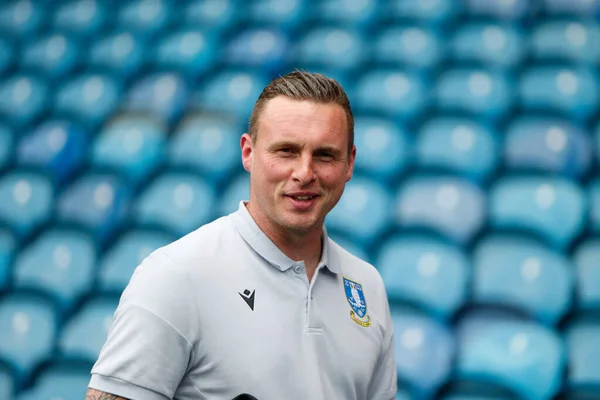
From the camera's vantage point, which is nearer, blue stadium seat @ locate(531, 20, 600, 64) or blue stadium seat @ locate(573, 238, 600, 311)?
blue stadium seat @ locate(573, 238, 600, 311)

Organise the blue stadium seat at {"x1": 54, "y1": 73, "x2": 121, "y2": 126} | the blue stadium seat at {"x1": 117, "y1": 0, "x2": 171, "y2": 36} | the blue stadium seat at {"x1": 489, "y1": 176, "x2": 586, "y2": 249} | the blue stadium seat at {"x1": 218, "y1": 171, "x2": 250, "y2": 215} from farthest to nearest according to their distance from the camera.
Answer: the blue stadium seat at {"x1": 117, "y1": 0, "x2": 171, "y2": 36}, the blue stadium seat at {"x1": 54, "y1": 73, "x2": 121, "y2": 126}, the blue stadium seat at {"x1": 218, "y1": 171, "x2": 250, "y2": 215}, the blue stadium seat at {"x1": 489, "y1": 176, "x2": 586, "y2": 249}

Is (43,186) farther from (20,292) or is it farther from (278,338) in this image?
(278,338)

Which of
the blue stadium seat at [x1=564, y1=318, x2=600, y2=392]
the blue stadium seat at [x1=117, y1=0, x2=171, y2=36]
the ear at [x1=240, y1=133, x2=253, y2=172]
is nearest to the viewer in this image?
the ear at [x1=240, y1=133, x2=253, y2=172]

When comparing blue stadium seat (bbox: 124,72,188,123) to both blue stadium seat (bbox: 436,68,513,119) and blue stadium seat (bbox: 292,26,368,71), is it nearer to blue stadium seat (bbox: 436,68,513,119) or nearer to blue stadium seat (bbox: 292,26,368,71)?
blue stadium seat (bbox: 292,26,368,71)

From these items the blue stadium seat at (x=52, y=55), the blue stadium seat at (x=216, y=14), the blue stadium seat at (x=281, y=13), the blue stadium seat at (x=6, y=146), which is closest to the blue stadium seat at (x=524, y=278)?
the blue stadium seat at (x=281, y=13)

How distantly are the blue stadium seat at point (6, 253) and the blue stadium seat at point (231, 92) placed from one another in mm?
543

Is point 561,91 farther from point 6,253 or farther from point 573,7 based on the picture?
point 6,253

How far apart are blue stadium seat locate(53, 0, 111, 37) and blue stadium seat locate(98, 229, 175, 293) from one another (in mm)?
913

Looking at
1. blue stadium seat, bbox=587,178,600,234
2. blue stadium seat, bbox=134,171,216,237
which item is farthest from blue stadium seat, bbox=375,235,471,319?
blue stadium seat, bbox=134,171,216,237

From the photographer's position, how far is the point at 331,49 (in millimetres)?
1745

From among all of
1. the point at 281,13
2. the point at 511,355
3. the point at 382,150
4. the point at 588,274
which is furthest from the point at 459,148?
the point at 281,13

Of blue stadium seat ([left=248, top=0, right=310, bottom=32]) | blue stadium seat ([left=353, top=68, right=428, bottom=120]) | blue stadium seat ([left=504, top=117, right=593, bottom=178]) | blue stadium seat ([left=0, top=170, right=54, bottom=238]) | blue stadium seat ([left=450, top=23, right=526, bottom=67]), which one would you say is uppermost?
blue stadium seat ([left=248, top=0, right=310, bottom=32])

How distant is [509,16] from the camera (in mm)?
1742

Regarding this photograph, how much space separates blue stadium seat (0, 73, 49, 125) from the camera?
1761 millimetres
